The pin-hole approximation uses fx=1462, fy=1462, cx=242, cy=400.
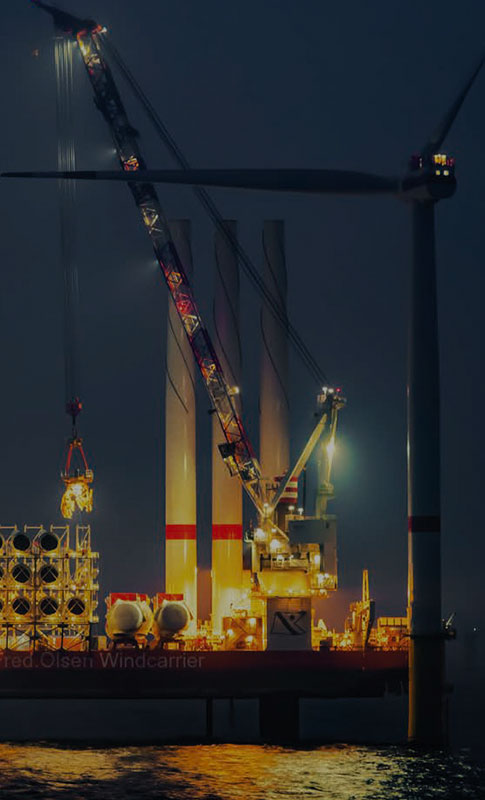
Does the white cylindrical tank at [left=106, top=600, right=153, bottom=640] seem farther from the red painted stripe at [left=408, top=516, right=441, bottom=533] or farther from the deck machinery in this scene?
the red painted stripe at [left=408, top=516, right=441, bottom=533]

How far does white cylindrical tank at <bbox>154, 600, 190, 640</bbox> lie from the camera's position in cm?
11306

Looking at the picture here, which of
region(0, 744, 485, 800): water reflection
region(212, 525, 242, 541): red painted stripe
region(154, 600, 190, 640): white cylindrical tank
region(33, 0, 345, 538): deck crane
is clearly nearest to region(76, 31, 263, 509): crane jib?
region(33, 0, 345, 538): deck crane

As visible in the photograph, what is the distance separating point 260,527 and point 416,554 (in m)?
27.0

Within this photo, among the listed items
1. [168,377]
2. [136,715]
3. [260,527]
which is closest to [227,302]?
[168,377]

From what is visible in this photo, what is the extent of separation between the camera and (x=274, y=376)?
12800 cm

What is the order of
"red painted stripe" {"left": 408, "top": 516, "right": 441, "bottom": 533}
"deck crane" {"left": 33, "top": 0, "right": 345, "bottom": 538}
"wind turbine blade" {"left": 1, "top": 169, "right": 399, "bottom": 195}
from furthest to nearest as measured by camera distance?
"deck crane" {"left": 33, "top": 0, "right": 345, "bottom": 538} < "red painted stripe" {"left": 408, "top": 516, "right": 441, "bottom": 533} < "wind turbine blade" {"left": 1, "top": 169, "right": 399, "bottom": 195}

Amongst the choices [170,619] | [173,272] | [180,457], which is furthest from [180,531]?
[173,272]

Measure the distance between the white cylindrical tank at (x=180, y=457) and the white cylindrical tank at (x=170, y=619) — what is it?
894 cm

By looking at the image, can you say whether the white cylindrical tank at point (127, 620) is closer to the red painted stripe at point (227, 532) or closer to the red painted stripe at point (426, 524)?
the red painted stripe at point (227, 532)

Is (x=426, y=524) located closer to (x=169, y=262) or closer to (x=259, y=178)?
(x=259, y=178)

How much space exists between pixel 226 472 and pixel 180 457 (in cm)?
458

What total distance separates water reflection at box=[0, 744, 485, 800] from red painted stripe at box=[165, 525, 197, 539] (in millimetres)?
23843

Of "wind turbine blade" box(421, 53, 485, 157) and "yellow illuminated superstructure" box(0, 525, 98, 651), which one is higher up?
"wind turbine blade" box(421, 53, 485, 157)

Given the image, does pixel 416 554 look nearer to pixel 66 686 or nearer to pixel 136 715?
pixel 66 686
